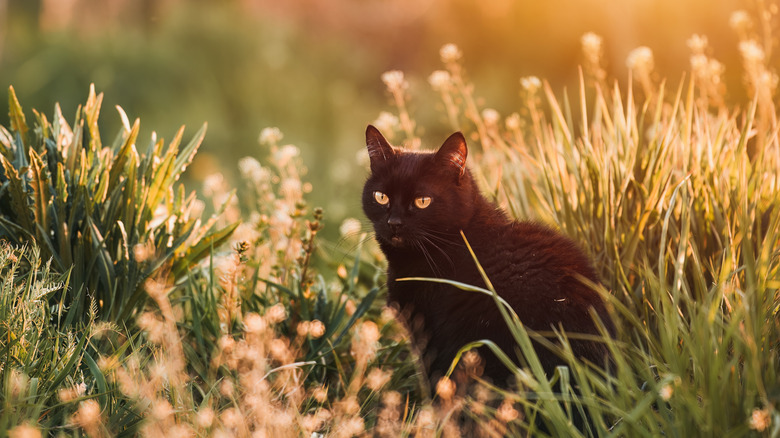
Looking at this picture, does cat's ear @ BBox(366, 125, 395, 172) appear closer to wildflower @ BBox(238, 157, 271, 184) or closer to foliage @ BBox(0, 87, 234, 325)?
foliage @ BBox(0, 87, 234, 325)

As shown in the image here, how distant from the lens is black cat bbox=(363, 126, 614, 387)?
220 cm

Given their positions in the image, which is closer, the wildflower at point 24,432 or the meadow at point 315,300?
the wildflower at point 24,432

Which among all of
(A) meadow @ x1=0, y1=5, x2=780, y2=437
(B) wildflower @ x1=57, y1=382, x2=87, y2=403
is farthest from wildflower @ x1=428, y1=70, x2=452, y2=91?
(B) wildflower @ x1=57, y1=382, x2=87, y2=403

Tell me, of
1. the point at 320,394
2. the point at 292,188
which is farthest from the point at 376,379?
the point at 292,188

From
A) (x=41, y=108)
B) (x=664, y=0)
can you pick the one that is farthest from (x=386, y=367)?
(x=664, y=0)

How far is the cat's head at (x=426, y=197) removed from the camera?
2562 millimetres

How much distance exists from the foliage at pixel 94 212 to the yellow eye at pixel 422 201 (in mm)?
738

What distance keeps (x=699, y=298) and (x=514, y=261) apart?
0.61m

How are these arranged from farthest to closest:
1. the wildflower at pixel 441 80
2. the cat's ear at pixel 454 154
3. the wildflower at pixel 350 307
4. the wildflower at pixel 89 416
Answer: the wildflower at pixel 441 80 < the wildflower at pixel 350 307 < the cat's ear at pixel 454 154 < the wildflower at pixel 89 416

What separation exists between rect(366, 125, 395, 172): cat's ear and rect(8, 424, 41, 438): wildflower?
5.27ft

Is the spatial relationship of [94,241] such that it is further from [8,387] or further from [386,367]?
[386,367]

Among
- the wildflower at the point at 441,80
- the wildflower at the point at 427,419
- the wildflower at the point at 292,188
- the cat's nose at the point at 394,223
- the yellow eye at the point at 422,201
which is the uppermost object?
the wildflower at the point at 441,80

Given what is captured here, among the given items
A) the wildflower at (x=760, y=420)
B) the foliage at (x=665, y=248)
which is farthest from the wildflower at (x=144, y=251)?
the wildflower at (x=760, y=420)

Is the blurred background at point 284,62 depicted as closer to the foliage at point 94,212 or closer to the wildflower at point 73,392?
the foliage at point 94,212
